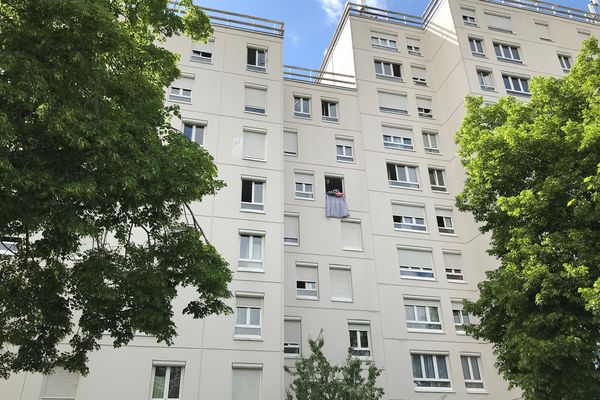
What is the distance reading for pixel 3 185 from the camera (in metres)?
8.28

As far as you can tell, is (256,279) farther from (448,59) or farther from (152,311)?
(448,59)

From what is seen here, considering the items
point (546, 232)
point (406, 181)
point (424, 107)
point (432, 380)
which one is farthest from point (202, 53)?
point (432, 380)

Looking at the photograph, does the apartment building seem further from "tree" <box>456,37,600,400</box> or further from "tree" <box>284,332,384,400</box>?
"tree" <box>456,37,600,400</box>

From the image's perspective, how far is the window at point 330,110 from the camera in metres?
27.4

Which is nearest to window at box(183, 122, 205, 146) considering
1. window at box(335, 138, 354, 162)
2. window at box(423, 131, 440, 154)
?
window at box(335, 138, 354, 162)

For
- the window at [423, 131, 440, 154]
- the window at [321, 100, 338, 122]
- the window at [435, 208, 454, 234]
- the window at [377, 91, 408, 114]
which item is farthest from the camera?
the window at [377, 91, 408, 114]

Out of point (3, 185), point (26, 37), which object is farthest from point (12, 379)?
point (26, 37)

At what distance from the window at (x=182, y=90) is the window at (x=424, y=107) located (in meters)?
12.7

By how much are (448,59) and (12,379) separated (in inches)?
1006

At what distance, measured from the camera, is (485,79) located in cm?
2786

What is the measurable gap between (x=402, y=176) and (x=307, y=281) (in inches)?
309

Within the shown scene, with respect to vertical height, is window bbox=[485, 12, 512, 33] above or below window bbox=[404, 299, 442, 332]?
above

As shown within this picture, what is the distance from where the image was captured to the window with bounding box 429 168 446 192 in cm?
2644

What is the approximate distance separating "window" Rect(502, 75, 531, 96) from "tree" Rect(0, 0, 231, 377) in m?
20.3
